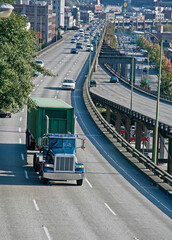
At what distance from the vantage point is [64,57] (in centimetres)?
14188

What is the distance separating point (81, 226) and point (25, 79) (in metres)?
12.4

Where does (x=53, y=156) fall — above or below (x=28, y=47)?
below

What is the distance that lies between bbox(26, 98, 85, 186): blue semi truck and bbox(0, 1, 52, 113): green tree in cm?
175

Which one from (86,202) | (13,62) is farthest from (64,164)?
(13,62)

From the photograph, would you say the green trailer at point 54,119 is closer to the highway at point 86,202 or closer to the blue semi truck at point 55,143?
the blue semi truck at point 55,143

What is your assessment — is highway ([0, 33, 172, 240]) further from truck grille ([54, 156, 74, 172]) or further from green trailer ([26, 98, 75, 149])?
green trailer ([26, 98, 75, 149])

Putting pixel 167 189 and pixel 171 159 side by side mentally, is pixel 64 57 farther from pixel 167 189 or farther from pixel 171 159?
pixel 167 189

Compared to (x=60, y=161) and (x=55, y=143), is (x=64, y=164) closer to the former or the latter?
(x=60, y=161)

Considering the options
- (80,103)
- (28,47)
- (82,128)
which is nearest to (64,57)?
(80,103)

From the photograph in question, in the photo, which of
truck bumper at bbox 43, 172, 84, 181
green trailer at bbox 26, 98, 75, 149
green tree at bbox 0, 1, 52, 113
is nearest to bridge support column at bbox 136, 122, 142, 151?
green trailer at bbox 26, 98, 75, 149

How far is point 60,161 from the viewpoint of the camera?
2984cm

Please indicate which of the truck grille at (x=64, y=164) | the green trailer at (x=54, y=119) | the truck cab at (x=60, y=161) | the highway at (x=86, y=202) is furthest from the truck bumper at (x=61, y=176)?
the green trailer at (x=54, y=119)

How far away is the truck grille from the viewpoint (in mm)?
29812

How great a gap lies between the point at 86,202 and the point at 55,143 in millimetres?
4266
